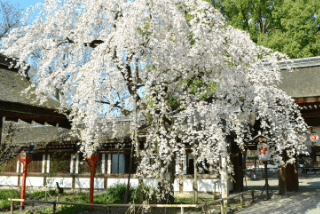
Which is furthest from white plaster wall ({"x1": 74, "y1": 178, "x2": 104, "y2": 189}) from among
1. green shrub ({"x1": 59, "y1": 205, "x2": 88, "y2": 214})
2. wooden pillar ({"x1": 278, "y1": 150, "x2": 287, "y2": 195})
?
wooden pillar ({"x1": 278, "y1": 150, "x2": 287, "y2": 195})

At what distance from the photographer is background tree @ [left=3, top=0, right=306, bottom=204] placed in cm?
738

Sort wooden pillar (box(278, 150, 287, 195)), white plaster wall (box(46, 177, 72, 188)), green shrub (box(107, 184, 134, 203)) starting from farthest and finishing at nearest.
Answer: white plaster wall (box(46, 177, 72, 188)), wooden pillar (box(278, 150, 287, 195)), green shrub (box(107, 184, 134, 203))

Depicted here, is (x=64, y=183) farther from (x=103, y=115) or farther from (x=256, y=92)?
(x=256, y=92)

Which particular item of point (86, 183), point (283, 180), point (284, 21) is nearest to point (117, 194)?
point (86, 183)

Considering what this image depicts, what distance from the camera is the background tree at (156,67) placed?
24.2ft

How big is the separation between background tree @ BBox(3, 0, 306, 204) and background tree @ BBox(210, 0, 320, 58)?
10561mm

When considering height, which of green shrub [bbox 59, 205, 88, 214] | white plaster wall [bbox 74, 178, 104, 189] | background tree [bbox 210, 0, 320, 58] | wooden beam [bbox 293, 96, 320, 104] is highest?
background tree [bbox 210, 0, 320, 58]

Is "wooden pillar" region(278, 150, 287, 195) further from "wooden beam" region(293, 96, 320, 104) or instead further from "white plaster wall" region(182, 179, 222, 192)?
"wooden beam" region(293, 96, 320, 104)

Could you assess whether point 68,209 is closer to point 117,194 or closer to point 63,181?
point 117,194

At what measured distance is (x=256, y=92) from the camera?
814 cm

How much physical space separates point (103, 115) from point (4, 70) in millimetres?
3796

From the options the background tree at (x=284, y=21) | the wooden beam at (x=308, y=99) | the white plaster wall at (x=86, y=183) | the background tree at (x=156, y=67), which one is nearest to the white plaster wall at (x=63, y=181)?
the white plaster wall at (x=86, y=183)

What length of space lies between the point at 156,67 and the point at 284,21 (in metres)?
15.2

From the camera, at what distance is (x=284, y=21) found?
62.6 feet
